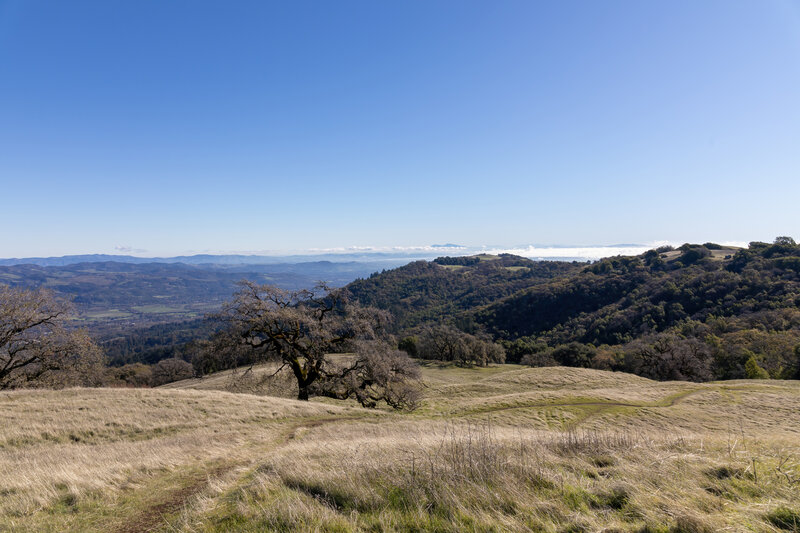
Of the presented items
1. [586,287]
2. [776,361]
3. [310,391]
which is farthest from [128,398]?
[586,287]

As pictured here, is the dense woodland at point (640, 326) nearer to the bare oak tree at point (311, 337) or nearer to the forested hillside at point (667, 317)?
the forested hillside at point (667, 317)

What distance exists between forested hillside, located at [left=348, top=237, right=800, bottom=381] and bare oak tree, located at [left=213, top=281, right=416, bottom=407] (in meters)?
50.2

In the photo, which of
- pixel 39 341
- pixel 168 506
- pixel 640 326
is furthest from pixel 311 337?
pixel 640 326

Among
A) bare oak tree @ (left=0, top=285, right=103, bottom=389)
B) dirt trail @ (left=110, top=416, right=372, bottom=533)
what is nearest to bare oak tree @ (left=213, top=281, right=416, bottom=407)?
bare oak tree @ (left=0, top=285, right=103, bottom=389)

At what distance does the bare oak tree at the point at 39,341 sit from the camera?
926 inches

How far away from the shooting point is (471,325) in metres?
131

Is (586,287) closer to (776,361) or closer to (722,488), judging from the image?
(776,361)

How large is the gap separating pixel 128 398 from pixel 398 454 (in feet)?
62.8

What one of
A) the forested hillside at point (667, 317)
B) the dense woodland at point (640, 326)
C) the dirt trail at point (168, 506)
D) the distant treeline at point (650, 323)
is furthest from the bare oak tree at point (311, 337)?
the forested hillside at point (667, 317)

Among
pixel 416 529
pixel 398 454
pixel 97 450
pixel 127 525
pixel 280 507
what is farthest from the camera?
pixel 97 450

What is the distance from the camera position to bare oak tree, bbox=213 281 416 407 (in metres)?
23.9

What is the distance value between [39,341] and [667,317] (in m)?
131

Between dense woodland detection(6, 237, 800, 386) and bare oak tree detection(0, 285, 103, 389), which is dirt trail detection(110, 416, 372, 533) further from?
bare oak tree detection(0, 285, 103, 389)

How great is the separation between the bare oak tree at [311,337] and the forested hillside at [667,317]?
165 feet
